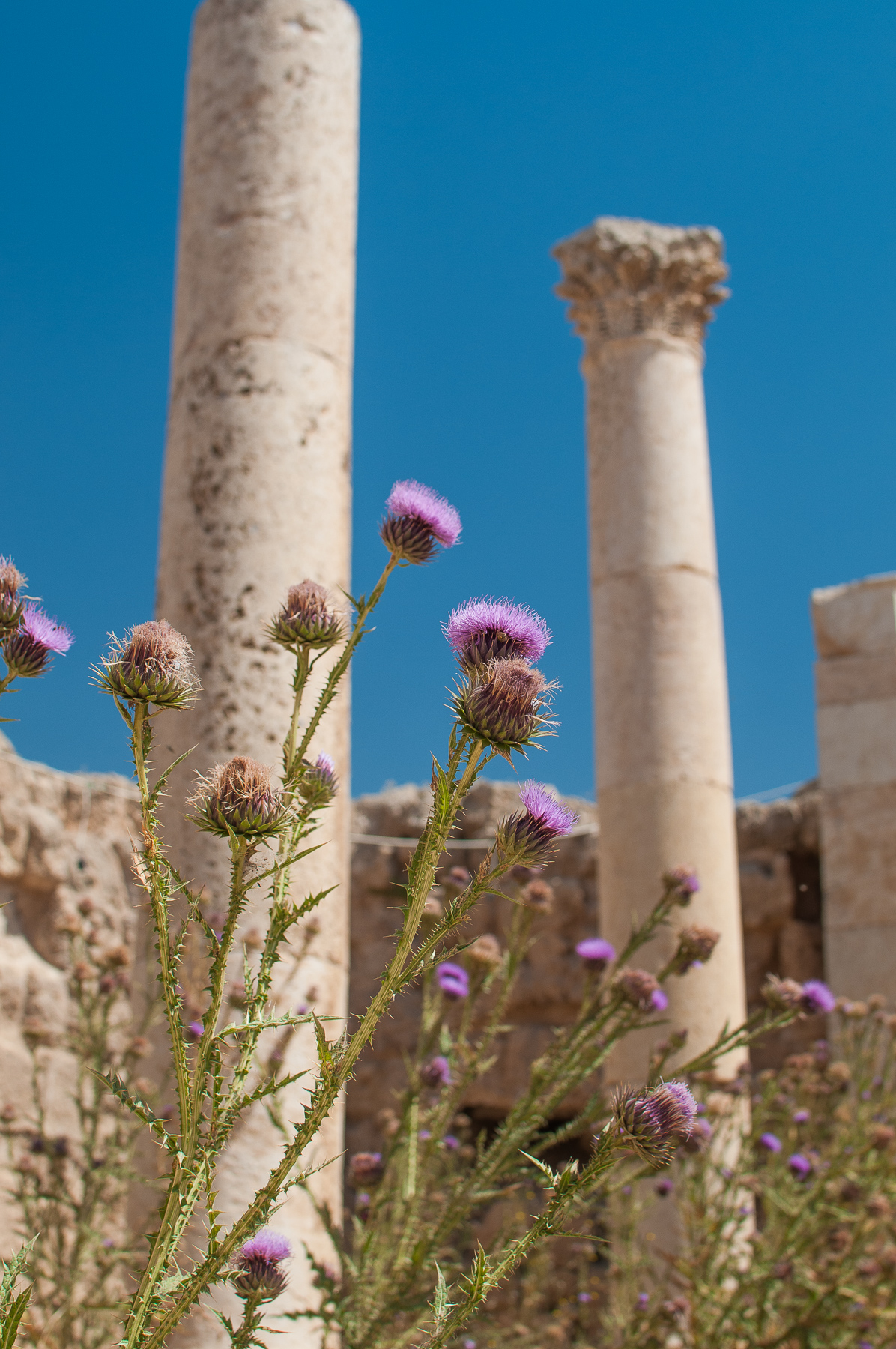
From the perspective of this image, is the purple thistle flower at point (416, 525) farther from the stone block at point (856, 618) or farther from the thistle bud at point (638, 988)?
the stone block at point (856, 618)

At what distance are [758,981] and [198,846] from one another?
269 inches

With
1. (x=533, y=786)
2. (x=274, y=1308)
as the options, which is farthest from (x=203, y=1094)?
(x=274, y=1308)

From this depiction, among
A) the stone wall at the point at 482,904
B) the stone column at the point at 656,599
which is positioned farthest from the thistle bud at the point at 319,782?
the stone wall at the point at 482,904

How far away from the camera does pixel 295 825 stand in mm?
2014

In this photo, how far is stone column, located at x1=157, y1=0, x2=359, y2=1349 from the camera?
4.07m

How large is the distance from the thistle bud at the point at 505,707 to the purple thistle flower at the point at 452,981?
229 centimetres

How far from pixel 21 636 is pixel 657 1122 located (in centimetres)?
121

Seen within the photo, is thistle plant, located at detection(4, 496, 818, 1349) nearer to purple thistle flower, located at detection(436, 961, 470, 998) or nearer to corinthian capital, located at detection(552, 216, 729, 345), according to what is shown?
purple thistle flower, located at detection(436, 961, 470, 998)

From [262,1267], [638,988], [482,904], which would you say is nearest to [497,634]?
[262,1267]

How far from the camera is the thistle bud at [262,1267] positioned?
1983mm

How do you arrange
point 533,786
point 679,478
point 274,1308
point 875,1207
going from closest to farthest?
point 533,786 < point 274,1308 < point 875,1207 < point 679,478

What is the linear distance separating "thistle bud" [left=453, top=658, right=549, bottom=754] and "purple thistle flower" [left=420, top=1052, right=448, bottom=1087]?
2.04 m

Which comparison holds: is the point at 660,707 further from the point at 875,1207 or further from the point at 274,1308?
the point at 274,1308

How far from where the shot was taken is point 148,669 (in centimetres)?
186
